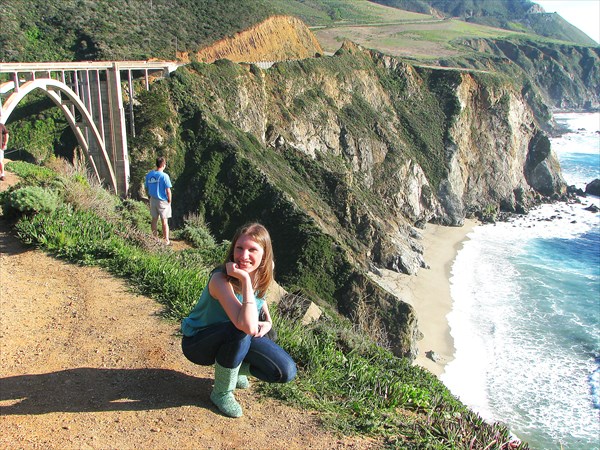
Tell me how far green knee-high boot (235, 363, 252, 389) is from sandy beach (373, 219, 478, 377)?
19.7m

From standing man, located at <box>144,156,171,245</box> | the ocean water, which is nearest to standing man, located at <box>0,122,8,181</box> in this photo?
standing man, located at <box>144,156,171,245</box>

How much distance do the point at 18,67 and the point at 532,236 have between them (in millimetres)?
41478

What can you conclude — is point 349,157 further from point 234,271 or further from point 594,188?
point 234,271

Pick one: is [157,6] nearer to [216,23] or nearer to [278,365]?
[216,23]

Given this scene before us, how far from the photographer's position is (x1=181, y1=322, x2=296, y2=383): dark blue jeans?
17.0 feet

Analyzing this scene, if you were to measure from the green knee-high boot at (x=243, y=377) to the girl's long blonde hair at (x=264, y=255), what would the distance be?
0.80m

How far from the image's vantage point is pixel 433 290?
34.4m

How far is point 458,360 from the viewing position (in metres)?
25.7

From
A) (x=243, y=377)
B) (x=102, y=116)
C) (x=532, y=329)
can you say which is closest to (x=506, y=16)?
(x=532, y=329)

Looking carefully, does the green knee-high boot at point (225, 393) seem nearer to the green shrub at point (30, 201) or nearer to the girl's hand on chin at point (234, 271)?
the girl's hand on chin at point (234, 271)

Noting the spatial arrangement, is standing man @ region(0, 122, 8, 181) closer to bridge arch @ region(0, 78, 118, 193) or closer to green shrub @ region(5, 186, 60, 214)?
bridge arch @ region(0, 78, 118, 193)

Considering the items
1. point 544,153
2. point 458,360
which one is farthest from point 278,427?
point 544,153

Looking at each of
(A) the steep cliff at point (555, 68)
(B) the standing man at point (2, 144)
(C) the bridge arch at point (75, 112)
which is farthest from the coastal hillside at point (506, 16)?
(B) the standing man at point (2, 144)

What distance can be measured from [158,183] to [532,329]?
2309cm
